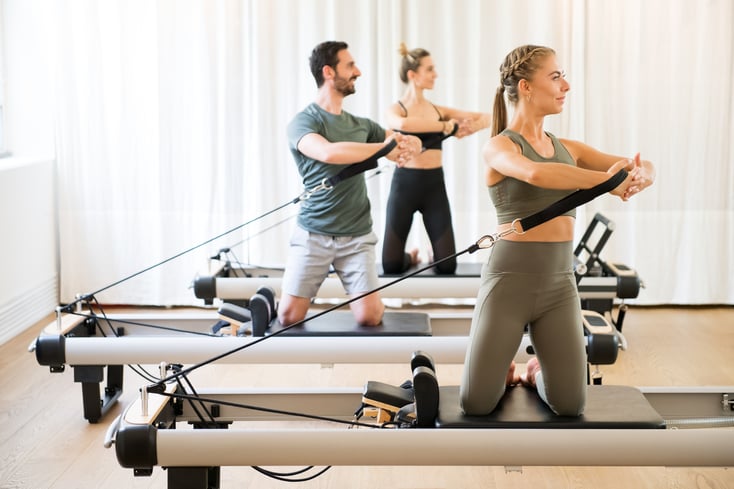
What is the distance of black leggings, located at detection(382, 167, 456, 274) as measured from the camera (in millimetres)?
4895

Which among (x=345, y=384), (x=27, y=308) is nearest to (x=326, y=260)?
(x=345, y=384)

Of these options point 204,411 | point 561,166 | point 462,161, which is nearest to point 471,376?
point 561,166

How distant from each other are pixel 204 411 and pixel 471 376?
3.03 feet

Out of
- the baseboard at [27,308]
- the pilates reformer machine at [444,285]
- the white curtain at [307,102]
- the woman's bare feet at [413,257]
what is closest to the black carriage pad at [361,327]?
the pilates reformer machine at [444,285]

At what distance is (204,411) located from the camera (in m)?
3.22

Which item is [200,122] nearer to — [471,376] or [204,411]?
[204,411]

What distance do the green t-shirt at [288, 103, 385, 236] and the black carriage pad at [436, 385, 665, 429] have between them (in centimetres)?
112

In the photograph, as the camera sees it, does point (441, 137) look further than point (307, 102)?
No

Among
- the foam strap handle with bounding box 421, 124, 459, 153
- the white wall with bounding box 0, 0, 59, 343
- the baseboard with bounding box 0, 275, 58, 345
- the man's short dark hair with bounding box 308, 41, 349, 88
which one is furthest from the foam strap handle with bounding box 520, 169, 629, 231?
the white wall with bounding box 0, 0, 59, 343

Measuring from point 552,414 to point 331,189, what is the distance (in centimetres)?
143

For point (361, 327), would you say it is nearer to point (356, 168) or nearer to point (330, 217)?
point (330, 217)

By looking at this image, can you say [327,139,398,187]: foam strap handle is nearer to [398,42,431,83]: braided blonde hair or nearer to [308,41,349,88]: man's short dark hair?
[308,41,349,88]: man's short dark hair

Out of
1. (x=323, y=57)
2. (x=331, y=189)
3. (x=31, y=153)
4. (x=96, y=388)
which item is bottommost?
(x=96, y=388)

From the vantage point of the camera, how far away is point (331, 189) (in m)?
3.89
